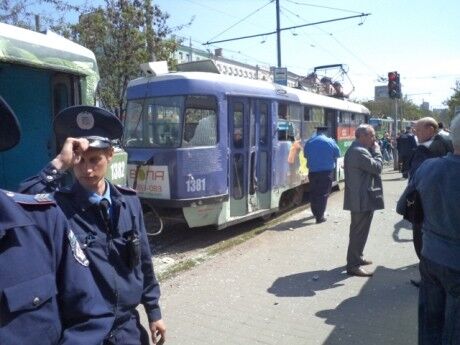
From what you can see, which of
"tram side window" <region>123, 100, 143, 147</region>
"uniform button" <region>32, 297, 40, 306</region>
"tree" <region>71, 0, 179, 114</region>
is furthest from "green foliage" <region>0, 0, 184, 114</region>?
"uniform button" <region>32, 297, 40, 306</region>

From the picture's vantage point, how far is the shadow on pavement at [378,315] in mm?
4098

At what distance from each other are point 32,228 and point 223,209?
634 centimetres

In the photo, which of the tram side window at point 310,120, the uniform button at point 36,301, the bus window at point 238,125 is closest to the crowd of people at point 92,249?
the uniform button at point 36,301

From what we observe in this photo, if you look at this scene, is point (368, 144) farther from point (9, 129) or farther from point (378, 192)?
point (9, 129)

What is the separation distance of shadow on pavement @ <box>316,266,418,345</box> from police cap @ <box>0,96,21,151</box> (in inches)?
135

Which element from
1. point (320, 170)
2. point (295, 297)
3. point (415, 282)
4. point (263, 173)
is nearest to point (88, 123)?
point (295, 297)

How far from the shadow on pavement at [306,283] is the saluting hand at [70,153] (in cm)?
347

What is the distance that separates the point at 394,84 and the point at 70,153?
1714 cm

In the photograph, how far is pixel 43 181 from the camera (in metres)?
2.27

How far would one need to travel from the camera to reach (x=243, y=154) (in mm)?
8055

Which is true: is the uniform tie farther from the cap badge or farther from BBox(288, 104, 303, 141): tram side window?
BBox(288, 104, 303, 141): tram side window

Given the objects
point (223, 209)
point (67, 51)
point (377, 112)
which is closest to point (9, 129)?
point (67, 51)

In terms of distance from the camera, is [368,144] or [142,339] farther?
[368,144]

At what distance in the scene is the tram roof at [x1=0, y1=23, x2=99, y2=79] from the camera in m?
4.18
